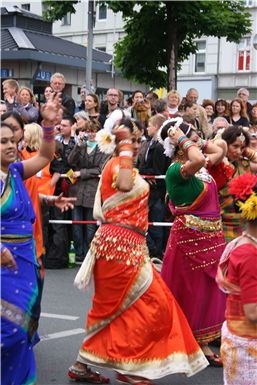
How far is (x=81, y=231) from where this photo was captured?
10.0m

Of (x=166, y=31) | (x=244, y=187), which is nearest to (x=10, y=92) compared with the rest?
(x=244, y=187)

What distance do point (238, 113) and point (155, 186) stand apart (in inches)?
95.9

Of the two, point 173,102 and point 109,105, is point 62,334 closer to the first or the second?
point 109,105

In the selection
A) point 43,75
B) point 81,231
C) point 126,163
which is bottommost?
point 81,231

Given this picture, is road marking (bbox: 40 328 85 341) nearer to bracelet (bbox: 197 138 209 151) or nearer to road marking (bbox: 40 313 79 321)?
road marking (bbox: 40 313 79 321)

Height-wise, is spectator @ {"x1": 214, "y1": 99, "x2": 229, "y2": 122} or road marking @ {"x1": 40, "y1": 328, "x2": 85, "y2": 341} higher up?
spectator @ {"x1": 214, "y1": 99, "x2": 229, "y2": 122}

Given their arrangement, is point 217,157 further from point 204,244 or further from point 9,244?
point 9,244

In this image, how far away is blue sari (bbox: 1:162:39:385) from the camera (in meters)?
4.14

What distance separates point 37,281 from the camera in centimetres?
443

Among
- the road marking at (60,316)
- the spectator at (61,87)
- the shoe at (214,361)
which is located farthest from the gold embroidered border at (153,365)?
the spectator at (61,87)

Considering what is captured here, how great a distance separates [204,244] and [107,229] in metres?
0.94

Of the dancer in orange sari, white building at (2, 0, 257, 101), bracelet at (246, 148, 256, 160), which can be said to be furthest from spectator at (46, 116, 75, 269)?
white building at (2, 0, 257, 101)

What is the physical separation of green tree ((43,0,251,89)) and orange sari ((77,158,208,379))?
1565cm

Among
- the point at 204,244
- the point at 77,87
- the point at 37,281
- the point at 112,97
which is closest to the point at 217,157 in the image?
the point at 204,244
